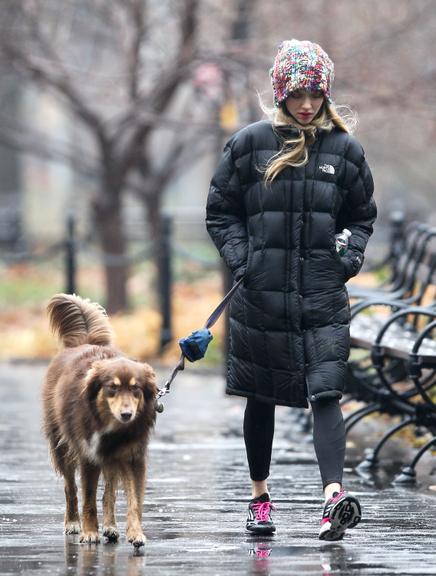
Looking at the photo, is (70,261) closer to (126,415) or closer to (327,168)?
(327,168)

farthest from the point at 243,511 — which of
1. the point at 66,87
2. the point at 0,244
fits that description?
the point at 0,244

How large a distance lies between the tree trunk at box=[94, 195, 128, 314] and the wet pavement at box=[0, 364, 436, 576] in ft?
24.7

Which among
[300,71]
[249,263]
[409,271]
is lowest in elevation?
[409,271]

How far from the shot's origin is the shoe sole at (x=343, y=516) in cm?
583

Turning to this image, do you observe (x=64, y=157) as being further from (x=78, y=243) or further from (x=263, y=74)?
(x=263, y=74)

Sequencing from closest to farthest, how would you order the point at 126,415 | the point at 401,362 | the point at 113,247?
the point at 126,415 < the point at 401,362 < the point at 113,247

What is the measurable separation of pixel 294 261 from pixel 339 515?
3.51 ft

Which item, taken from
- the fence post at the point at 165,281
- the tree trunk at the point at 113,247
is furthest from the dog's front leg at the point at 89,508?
the tree trunk at the point at 113,247

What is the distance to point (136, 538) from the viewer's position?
19.3 ft

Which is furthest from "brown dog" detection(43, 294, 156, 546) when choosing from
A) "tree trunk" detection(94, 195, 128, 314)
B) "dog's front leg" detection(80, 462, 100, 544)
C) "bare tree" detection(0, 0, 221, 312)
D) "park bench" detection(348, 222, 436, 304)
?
"tree trunk" detection(94, 195, 128, 314)

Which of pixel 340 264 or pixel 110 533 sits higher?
pixel 340 264

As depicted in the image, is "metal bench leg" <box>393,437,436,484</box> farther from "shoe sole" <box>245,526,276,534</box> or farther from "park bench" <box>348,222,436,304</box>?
"park bench" <box>348,222,436,304</box>

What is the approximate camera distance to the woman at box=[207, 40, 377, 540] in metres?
6.13

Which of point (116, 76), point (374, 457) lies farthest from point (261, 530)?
point (116, 76)
